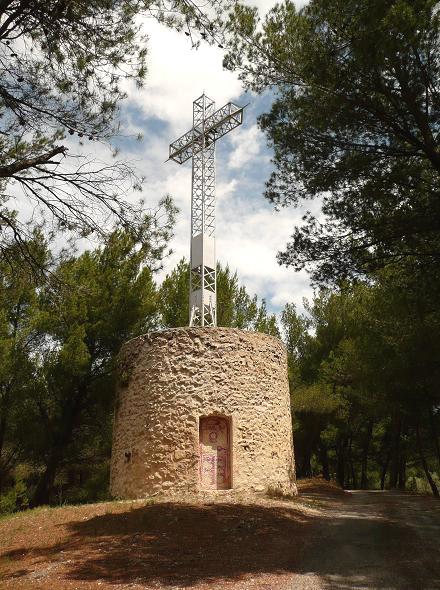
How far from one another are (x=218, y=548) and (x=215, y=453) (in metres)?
3.74

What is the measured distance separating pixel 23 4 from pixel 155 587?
20.2 feet

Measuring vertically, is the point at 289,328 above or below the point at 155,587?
above

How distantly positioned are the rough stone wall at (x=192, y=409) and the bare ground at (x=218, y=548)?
0.89 m

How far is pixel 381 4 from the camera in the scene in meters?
6.39

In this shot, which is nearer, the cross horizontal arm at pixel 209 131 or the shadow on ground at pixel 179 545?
the shadow on ground at pixel 179 545

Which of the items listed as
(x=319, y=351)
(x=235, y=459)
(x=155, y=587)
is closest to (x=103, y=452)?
(x=235, y=459)

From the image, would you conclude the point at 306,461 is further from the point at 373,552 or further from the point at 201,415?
the point at 373,552

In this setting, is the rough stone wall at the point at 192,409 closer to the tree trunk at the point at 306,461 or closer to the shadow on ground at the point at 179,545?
the shadow on ground at the point at 179,545

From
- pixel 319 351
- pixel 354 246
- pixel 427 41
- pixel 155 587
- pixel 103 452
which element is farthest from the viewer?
pixel 319 351

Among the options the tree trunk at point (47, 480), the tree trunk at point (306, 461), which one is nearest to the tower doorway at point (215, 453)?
the tree trunk at point (47, 480)

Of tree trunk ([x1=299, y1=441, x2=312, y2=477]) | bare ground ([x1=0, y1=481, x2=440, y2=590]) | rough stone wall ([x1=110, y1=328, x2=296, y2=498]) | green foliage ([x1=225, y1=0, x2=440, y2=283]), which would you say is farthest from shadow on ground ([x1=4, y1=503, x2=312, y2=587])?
tree trunk ([x1=299, y1=441, x2=312, y2=477])

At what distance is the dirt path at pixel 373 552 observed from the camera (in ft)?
17.5

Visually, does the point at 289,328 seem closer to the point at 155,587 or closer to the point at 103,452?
the point at 103,452

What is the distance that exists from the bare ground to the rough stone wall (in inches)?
35.1
